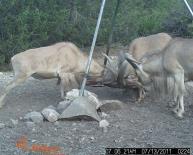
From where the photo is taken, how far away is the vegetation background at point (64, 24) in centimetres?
1678

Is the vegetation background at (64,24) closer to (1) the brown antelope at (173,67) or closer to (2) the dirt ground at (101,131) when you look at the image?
(2) the dirt ground at (101,131)

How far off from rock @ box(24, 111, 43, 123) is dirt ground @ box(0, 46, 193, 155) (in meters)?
0.13

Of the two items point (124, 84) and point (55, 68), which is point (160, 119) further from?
point (55, 68)

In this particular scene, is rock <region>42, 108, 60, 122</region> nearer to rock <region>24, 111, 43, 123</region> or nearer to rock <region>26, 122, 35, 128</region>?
rock <region>24, 111, 43, 123</region>

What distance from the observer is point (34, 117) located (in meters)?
→ 9.59

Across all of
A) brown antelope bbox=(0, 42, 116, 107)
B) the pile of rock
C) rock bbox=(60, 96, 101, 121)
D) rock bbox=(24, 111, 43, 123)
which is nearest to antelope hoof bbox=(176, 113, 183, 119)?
the pile of rock

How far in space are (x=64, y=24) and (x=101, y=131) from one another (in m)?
8.76

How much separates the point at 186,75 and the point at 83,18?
754 cm

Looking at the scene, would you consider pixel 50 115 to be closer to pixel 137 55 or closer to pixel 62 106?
pixel 62 106

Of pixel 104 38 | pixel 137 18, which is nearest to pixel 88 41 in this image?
pixel 104 38

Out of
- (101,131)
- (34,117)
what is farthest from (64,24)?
(101,131)

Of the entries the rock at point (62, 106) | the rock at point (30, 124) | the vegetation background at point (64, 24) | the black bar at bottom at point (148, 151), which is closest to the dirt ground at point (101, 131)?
the rock at point (30, 124)

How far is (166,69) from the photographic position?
10.6m

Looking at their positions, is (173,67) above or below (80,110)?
above
